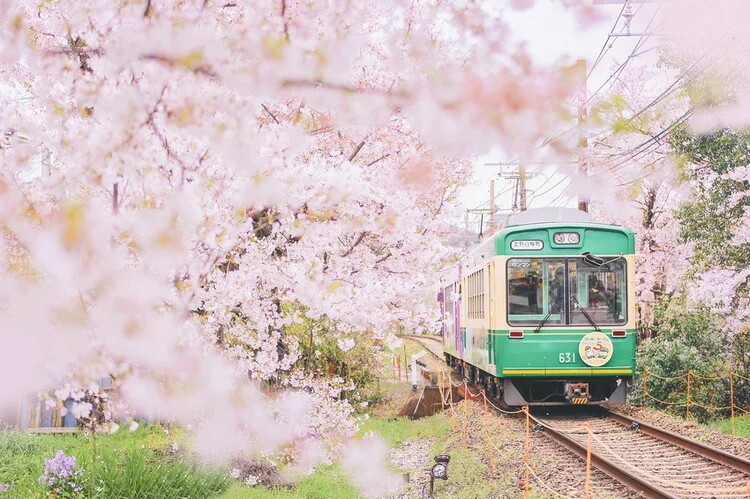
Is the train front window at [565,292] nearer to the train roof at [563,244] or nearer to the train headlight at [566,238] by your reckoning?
the train roof at [563,244]

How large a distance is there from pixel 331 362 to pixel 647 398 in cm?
594

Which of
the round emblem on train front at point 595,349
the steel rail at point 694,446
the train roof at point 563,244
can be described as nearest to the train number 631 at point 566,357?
the round emblem on train front at point 595,349

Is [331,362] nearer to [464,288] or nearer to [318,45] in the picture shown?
[464,288]

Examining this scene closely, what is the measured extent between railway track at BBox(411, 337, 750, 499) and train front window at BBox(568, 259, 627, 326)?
1435mm

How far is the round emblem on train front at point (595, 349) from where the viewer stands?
11.2m

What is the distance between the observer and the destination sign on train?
1127cm

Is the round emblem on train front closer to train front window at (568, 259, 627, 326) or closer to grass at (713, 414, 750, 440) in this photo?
train front window at (568, 259, 627, 326)

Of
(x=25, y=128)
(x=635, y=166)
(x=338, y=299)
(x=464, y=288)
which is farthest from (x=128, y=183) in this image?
(x=635, y=166)

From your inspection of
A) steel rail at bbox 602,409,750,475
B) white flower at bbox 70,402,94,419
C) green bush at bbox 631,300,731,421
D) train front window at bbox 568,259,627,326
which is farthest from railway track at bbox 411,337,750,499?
white flower at bbox 70,402,94,419

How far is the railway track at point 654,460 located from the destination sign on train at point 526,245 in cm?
244

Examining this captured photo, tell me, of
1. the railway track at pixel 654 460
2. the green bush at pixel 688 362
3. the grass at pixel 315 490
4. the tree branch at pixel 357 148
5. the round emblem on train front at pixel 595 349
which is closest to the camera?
the railway track at pixel 654 460

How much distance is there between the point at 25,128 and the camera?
14.5ft

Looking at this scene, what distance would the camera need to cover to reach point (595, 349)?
1123 cm

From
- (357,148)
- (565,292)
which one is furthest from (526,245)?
(357,148)
